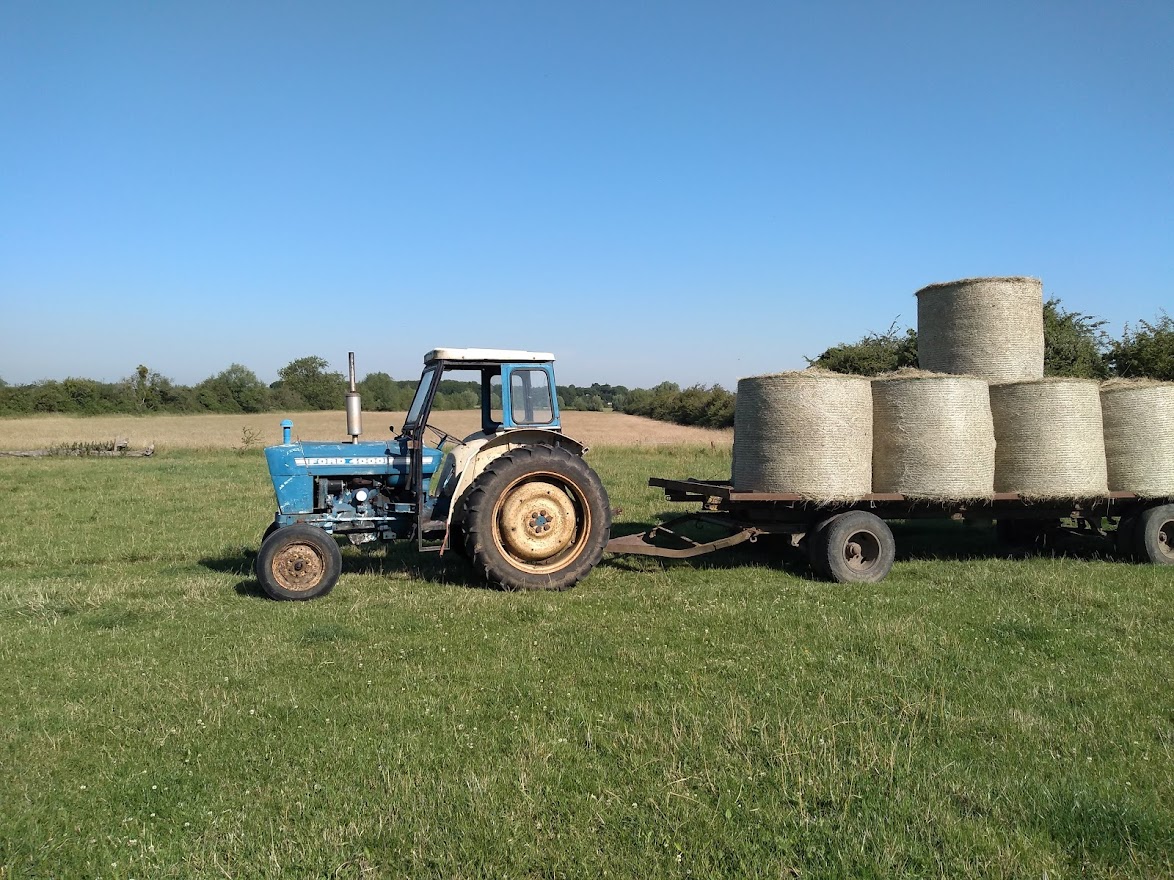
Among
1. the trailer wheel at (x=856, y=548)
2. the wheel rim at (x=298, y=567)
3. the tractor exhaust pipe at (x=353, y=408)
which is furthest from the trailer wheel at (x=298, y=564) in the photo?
the trailer wheel at (x=856, y=548)

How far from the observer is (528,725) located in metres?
3.95

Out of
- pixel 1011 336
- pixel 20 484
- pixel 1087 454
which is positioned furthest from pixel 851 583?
pixel 20 484

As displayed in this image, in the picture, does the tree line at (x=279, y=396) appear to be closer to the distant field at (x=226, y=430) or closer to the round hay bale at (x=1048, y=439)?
the distant field at (x=226, y=430)

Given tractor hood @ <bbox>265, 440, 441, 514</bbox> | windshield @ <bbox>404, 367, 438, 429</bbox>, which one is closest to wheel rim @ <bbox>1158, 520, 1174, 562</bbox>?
tractor hood @ <bbox>265, 440, 441, 514</bbox>

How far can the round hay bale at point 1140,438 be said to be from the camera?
793cm

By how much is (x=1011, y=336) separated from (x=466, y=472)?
574 centimetres

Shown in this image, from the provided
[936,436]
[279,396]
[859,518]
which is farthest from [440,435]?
[279,396]

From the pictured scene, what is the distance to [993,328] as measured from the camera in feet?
27.1

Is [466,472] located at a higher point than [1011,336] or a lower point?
lower

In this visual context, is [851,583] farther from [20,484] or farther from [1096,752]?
[20,484]

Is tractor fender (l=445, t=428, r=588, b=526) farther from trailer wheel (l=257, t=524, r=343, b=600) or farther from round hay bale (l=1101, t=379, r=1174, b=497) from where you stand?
round hay bale (l=1101, t=379, r=1174, b=497)

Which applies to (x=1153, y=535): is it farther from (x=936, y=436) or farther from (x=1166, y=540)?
(x=936, y=436)

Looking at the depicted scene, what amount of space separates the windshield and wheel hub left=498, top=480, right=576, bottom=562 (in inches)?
52.9

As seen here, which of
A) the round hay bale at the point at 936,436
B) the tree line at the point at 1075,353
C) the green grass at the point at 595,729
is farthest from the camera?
the tree line at the point at 1075,353
